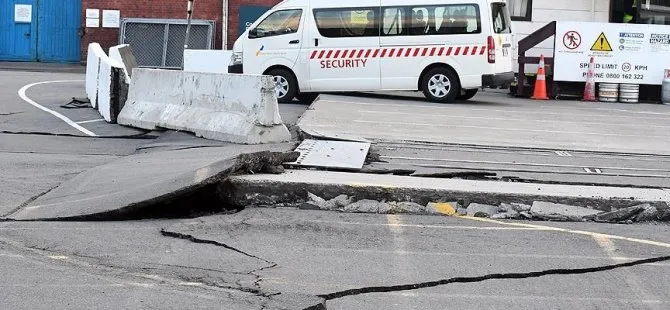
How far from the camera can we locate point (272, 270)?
6211mm

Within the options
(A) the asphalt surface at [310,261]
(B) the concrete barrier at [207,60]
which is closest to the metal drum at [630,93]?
(B) the concrete barrier at [207,60]

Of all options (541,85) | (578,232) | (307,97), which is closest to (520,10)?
(541,85)

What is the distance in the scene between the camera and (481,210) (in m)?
7.95

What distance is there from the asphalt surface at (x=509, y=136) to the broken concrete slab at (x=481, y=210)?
1.18 meters

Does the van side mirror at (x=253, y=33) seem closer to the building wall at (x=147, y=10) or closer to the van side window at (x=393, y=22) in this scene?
the van side window at (x=393, y=22)

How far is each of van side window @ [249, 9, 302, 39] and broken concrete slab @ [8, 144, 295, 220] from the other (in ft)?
32.7

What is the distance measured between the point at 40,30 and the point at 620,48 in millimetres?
18773

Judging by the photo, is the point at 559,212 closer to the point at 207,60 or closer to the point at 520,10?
the point at 207,60

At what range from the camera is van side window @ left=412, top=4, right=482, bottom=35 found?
18.6 metres

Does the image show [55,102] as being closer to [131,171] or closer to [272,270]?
[131,171]

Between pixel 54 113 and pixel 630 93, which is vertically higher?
pixel 630 93

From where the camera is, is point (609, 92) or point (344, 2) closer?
point (344, 2)

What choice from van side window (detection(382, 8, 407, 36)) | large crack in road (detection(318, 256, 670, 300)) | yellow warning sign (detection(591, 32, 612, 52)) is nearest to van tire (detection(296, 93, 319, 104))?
van side window (detection(382, 8, 407, 36))

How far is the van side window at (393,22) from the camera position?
1884 cm
